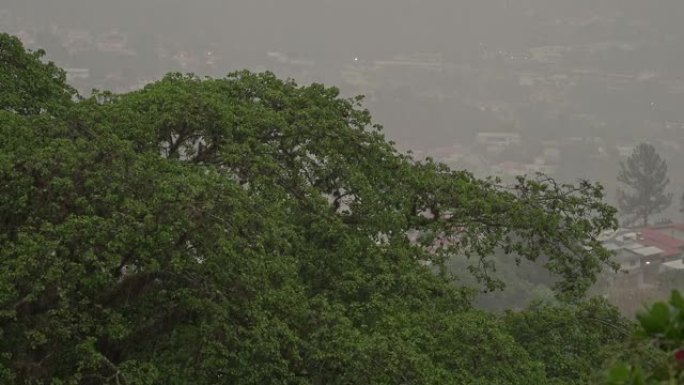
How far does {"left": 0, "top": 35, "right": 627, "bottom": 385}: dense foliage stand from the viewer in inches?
219

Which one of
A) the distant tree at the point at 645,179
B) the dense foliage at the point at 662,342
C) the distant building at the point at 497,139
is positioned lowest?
the dense foliage at the point at 662,342

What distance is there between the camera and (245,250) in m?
5.88

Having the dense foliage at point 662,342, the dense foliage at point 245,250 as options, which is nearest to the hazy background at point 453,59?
the dense foliage at point 245,250

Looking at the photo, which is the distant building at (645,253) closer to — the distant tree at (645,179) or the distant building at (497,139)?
the distant tree at (645,179)

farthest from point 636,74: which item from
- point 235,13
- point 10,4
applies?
point 10,4

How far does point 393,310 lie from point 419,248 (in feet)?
5.20

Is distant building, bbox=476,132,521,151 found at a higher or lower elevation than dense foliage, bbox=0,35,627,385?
higher

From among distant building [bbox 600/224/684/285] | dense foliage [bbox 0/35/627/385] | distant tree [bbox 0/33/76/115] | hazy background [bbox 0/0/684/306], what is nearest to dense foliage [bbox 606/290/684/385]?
dense foliage [bbox 0/35/627/385]

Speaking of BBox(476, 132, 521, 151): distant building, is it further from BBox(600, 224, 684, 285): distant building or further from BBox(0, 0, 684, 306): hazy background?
BBox(600, 224, 684, 285): distant building

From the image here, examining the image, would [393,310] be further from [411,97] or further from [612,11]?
[612,11]

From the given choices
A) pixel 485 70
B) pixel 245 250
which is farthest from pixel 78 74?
pixel 245 250

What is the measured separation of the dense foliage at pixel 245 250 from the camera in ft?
18.2

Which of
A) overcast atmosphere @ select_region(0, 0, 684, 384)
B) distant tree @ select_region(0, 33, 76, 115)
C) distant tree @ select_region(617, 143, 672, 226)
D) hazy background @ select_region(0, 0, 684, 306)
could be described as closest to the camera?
distant tree @ select_region(0, 33, 76, 115)

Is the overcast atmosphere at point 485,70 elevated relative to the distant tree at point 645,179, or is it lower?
elevated
